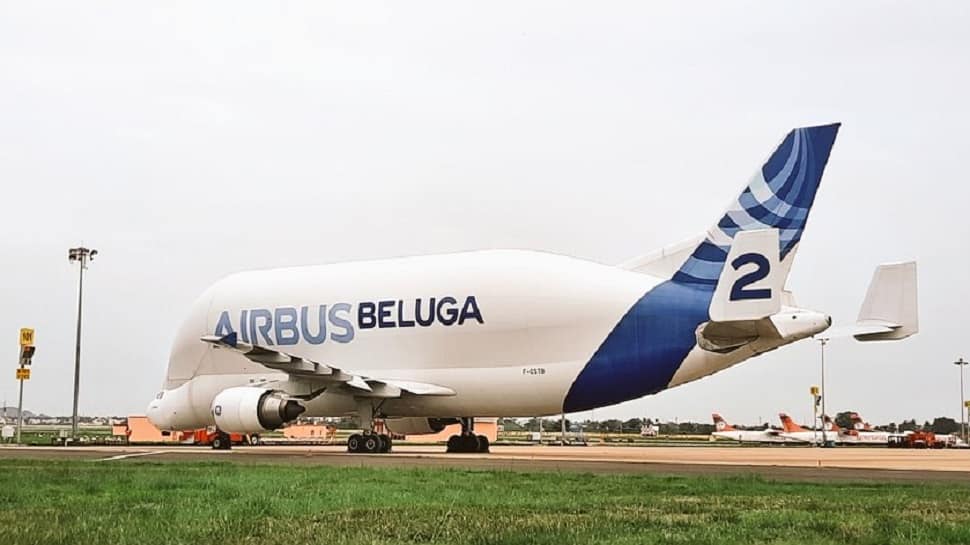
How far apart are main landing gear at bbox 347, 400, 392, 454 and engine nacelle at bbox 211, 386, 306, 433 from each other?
6.39 feet

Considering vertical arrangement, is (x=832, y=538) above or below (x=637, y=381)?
below

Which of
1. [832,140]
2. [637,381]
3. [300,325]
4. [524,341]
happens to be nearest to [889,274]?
[832,140]

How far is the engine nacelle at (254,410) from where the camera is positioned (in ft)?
111

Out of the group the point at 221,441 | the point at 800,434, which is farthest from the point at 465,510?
the point at 800,434

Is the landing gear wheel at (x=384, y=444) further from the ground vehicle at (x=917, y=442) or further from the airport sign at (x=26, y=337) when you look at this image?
the ground vehicle at (x=917, y=442)

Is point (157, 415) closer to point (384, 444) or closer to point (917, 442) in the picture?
point (384, 444)

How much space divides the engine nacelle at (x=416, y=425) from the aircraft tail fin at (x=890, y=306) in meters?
15.1

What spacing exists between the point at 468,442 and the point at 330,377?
6.39 metres

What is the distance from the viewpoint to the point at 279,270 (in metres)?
40.1

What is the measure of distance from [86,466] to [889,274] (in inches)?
791

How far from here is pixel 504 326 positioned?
1307 inches

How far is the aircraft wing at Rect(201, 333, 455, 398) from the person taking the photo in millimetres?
31547

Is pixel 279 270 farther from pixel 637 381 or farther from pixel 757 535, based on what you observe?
pixel 757 535

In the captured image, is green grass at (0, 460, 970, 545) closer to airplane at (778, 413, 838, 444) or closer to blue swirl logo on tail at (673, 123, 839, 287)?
blue swirl logo on tail at (673, 123, 839, 287)
